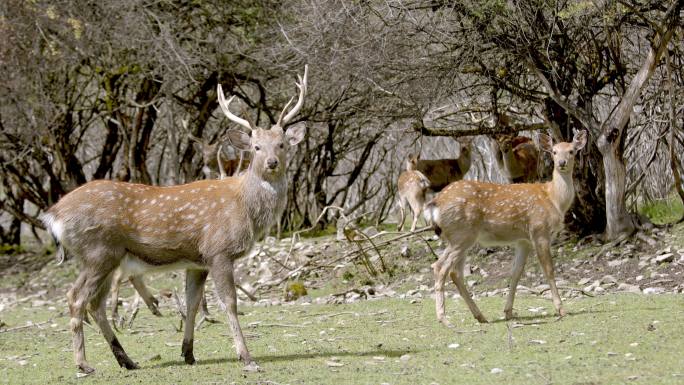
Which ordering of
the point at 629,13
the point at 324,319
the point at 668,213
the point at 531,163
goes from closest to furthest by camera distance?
the point at 324,319 → the point at 629,13 → the point at 668,213 → the point at 531,163

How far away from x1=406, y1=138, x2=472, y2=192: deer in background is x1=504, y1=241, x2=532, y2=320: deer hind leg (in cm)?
717

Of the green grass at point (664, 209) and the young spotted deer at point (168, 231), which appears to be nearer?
the young spotted deer at point (168, 231)

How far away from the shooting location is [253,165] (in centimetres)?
825

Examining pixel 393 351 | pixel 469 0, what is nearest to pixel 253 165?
pixel 393 351

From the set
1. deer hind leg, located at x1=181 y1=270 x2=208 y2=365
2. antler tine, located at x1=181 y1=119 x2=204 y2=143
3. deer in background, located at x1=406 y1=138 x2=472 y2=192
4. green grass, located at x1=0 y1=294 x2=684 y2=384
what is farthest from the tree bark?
antler tine, located at x1=181 y1=119 x2=204 y2=143

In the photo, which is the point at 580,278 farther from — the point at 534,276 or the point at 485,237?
the point at 485,237

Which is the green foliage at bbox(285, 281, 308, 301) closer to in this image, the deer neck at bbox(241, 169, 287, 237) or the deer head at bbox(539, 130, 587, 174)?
the deer head at bbox(539, 130, 587, 174)

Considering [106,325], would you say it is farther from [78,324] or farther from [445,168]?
[445,168]

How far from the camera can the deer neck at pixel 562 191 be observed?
32.5 feet

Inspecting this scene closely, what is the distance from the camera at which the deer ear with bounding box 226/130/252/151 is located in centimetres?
841

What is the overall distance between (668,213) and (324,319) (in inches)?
226

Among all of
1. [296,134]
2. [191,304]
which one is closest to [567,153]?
[296,134]

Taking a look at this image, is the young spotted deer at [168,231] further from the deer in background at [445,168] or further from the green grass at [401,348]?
the deer in background at [445,168]

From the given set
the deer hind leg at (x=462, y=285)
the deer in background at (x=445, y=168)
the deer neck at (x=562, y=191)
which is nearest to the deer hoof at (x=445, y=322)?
the deer hind leg at (x=462, y=285)
